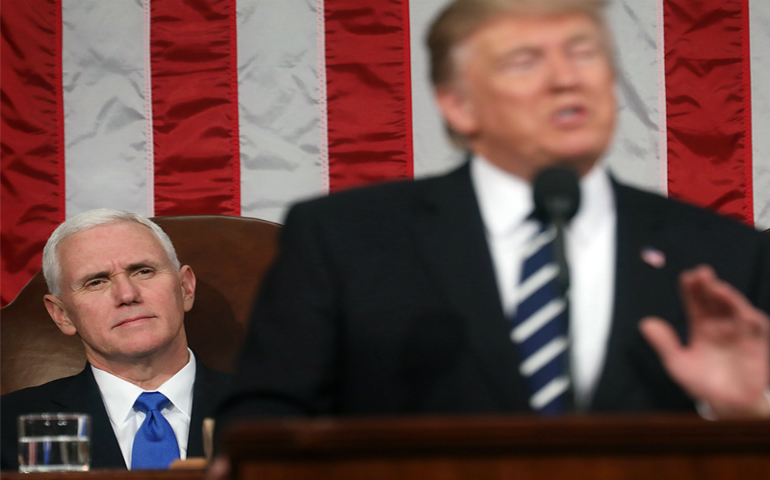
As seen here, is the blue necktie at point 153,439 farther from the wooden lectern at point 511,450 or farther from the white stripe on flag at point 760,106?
the white stripe on flag at point 760,106

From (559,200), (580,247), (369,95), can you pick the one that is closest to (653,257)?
(580,247)

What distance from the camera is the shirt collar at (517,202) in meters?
1.26

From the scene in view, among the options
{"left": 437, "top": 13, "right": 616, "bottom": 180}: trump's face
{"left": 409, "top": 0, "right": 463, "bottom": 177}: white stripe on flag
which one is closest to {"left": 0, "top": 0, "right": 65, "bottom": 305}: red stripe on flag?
{"left": 409, "top": 0, "right": 463, "bottom": 177}: white stripe on flag

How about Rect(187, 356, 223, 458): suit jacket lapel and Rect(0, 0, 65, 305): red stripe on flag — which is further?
Rect(0, 0, 65, 305): red stripe on flag

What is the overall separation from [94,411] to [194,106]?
1.01 meters

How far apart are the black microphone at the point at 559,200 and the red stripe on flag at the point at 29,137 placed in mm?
2206

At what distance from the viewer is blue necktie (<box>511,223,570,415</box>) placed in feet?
3.78

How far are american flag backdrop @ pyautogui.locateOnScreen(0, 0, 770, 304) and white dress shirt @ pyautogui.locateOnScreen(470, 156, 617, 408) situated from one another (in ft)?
5.04

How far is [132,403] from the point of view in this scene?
7.98 ft

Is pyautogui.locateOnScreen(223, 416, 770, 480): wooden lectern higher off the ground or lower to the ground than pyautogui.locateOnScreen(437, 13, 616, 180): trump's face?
lower

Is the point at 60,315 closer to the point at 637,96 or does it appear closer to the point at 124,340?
the point at 124,340

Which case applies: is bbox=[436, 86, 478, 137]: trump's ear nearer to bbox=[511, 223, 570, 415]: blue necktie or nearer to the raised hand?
bbox=[511, 223, 570, 415]: blue necktie

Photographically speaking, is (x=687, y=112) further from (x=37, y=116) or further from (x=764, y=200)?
(x=37, y=116)

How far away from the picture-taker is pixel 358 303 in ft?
4.03
